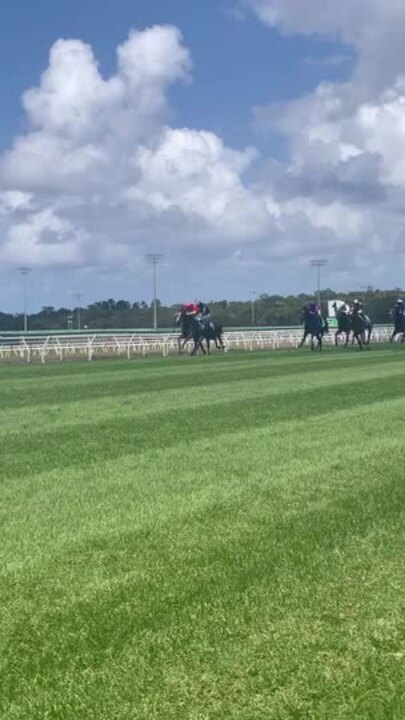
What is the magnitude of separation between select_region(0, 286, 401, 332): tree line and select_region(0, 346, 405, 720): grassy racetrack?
99.2m

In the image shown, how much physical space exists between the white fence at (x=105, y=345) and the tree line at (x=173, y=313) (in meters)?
53.4

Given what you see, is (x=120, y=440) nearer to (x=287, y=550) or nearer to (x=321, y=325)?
(x=287, y=550)

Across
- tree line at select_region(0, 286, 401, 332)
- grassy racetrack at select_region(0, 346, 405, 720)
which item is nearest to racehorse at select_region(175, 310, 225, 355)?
grassy racetrack at select_region(0, 346, 405, 720)

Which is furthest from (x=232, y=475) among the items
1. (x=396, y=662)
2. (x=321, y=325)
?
(x=321, y=325)

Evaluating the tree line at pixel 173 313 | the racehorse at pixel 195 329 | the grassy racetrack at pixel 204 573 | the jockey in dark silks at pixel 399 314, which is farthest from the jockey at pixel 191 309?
the tree line at pixel 173 313

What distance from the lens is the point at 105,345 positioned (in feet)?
157

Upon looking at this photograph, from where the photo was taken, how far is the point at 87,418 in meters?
15.8

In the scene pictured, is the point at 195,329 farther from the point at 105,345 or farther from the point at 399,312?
the point at 399,312

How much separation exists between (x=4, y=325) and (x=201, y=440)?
363ft

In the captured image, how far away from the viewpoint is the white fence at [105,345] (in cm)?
4491

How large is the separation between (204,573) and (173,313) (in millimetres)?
109959

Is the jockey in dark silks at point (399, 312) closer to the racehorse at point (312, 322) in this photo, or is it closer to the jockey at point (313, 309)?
the racehorse at point (312, 322)

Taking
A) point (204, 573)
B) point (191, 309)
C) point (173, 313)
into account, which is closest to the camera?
point (204, 573)

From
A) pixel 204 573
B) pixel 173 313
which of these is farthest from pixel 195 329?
pixel 173 313
